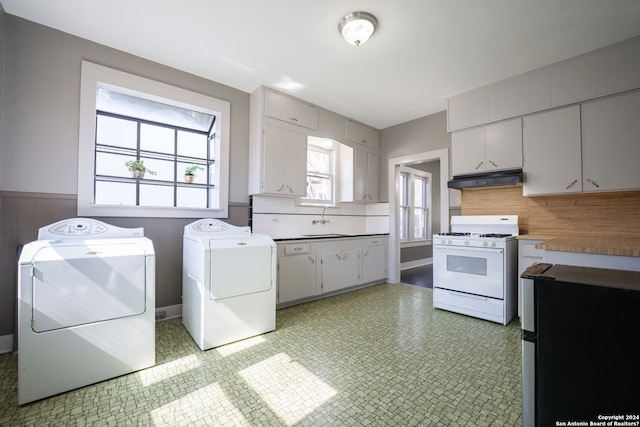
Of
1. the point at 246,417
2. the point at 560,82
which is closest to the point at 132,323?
the point at 246,417

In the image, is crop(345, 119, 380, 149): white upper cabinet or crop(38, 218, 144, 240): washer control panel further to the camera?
crop(345, 119, 380, 149): white upper cabinet

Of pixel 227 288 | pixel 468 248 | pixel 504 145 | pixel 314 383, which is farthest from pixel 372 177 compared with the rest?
pixel 314 383

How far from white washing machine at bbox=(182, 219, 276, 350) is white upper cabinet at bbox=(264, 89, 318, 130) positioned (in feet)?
5.53

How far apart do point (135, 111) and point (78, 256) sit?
191 centimetres

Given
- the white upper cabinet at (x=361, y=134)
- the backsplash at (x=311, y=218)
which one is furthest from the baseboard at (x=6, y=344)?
the white upper cabinet at (x=361, y=134)

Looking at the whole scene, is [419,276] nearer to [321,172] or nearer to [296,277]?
[321,172]

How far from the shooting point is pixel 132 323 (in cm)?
191

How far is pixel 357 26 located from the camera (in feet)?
7.22

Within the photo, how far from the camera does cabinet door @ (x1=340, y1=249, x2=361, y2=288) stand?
3895 mm

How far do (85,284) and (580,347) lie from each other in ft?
8.45

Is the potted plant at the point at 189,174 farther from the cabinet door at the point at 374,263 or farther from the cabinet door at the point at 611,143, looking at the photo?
the cabinet door at the point at 611,143

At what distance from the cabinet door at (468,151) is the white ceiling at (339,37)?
22.7 inches

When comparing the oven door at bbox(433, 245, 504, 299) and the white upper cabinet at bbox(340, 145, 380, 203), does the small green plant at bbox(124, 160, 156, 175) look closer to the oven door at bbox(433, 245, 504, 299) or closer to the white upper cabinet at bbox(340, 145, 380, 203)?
the white upper cabinet at bbox(340, 145, 380, 203)

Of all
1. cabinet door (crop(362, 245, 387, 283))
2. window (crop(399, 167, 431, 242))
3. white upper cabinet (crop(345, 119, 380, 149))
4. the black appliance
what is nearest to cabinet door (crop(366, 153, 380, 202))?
white upper cabinet (crop(345, 119, 380, 149))
